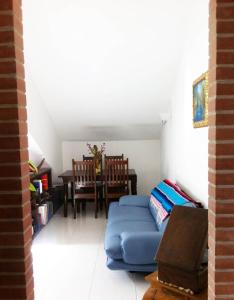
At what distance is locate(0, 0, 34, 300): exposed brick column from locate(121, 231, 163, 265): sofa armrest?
1192 mm

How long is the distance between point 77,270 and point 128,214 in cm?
101

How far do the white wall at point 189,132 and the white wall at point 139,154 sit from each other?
122 cm

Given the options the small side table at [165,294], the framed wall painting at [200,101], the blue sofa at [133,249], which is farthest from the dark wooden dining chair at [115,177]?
the small side table at [165,294]

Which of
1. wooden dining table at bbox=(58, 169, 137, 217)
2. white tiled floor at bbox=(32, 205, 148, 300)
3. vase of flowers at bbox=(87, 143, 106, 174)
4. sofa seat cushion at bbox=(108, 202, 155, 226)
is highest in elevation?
vase of flowers at bbox=(87, 143, 106, 174)

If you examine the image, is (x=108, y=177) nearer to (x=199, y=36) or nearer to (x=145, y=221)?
(x=145, y=221)

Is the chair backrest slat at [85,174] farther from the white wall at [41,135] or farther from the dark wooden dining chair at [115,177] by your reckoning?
the white wall at [41,135]

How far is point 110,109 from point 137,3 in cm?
199

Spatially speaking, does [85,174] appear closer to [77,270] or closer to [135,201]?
[135,201]

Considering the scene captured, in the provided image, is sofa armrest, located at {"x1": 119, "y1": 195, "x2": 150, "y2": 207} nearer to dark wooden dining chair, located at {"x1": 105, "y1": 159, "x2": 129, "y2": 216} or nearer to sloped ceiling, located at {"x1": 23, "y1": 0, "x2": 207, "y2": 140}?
dark wooden dining chair, located at {"x1": 105, "y1": 159, "x2": 129, "y2": 216}

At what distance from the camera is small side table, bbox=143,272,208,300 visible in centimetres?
187

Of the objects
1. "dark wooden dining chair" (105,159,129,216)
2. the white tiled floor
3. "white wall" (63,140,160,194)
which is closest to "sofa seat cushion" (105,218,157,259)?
the white tiled floor

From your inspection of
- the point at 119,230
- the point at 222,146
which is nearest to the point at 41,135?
the point at 119,230

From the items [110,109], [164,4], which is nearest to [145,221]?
[110,109]

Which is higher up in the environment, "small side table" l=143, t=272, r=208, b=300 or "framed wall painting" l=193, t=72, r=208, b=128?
"framed wall painting" l=193, t=72, r=208, b=128
